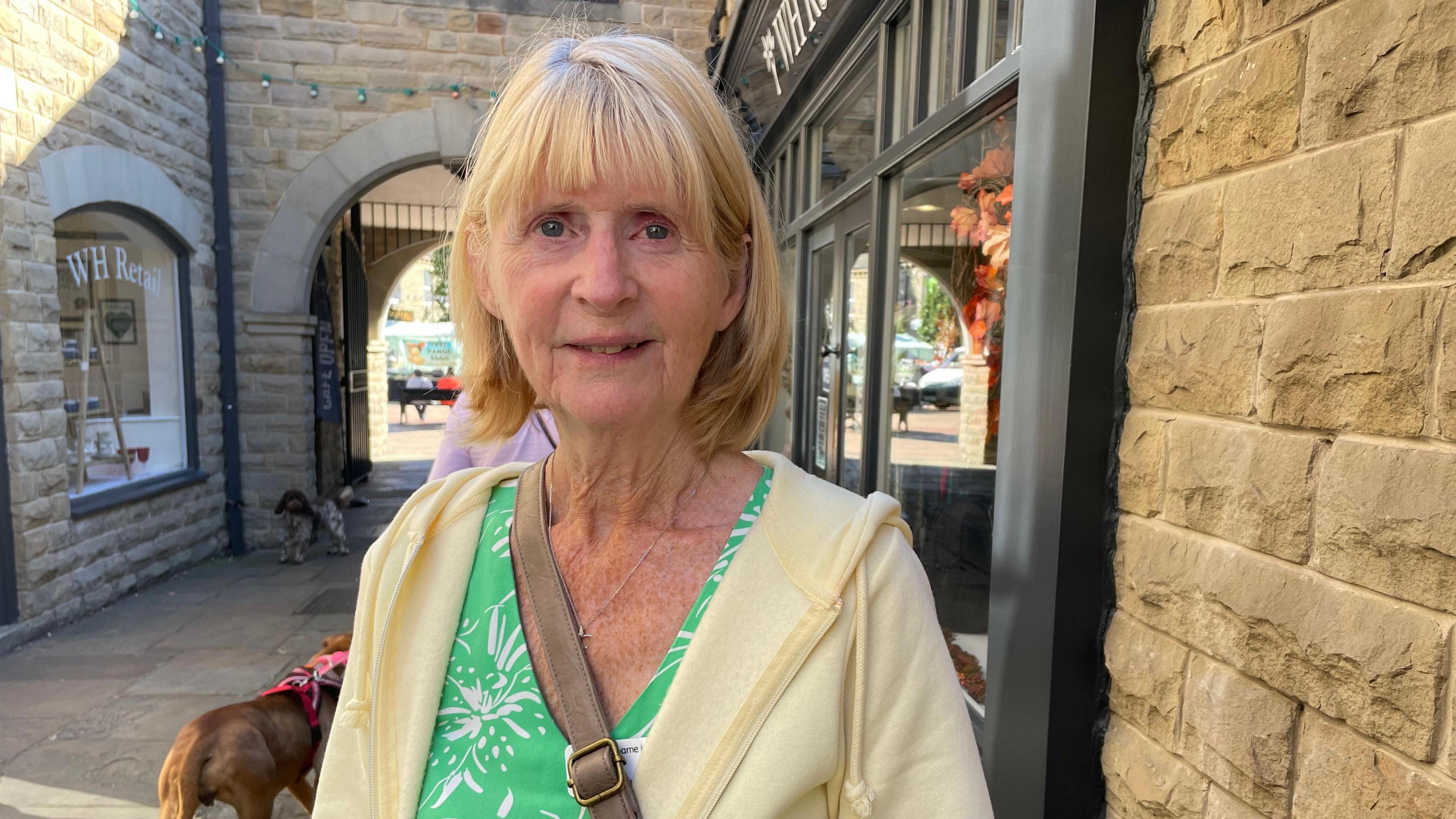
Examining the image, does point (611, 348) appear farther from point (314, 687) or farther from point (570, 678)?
point (314, 687)

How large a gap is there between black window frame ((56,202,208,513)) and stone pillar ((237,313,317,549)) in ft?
1.63

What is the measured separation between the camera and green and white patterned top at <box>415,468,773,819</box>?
1033 millimetres

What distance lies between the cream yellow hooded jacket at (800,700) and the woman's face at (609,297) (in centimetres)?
28

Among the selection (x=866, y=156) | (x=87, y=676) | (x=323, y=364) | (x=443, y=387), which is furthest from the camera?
(x=323, y=364)

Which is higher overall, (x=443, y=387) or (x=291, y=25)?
(x=291, y=25)

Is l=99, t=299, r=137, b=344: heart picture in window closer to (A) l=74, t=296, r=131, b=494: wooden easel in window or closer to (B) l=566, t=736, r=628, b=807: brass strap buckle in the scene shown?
(A) l=74, t=296, r=131, b=494: wooden easel in window

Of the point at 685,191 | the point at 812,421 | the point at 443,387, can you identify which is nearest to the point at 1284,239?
the point at 685,191

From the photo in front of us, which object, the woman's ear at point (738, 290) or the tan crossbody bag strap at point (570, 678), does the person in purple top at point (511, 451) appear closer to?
the tan crossbody bag strap at point (570, 678)

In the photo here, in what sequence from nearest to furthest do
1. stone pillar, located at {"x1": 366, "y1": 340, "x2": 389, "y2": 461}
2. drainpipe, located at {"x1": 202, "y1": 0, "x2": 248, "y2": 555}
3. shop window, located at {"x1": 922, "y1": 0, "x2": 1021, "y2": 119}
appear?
shop window, located at {"x1": 922, "y1": 0, "x2": 1021, "y2": 119}, drainpipe, located at {"x1": 202, "y1": 0, "x2": 248, "y2": 555}, stone pillar, located at {"x1": 366, "y1": 340, "x2": 389, "y2": 461}

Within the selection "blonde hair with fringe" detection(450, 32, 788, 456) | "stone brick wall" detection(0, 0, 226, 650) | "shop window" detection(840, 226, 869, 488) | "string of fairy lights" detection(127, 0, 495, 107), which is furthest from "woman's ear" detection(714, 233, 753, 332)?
"string of fairy lights" detection(127, 0, 495, 107)

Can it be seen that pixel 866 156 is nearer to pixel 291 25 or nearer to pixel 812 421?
pixel 812 421

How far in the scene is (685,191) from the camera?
1130 millimetres

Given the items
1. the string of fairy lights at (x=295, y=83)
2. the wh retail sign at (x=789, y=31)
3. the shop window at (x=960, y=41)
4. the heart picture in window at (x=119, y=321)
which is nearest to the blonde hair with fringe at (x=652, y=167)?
the shop window at (x=960, y=41)

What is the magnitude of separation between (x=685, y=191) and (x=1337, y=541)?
1.04 metres
